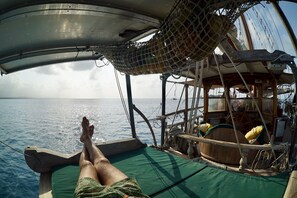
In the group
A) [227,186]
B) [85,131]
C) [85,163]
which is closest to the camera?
[227,186]

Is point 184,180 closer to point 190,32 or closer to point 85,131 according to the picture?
point 85,131

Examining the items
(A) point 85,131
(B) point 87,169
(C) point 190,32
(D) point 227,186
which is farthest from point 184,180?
(C) point 190,32

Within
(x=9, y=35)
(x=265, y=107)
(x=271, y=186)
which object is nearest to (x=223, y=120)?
(x=265, y=107)

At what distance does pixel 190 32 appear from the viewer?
2400 millimetres

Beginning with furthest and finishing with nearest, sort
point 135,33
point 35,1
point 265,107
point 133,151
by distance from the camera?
point 265,107 < point 133,151 < point 135,33 < point 35,1

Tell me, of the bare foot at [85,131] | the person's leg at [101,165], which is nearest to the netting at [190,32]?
the person's leg at [101,165]

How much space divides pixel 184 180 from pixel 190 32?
84.9 inches

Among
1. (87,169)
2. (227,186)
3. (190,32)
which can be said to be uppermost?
(190,32)

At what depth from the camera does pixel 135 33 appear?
4.14 metres

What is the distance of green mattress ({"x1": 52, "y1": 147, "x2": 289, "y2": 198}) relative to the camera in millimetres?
2947

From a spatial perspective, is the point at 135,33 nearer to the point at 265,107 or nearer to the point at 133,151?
the point at 133,151

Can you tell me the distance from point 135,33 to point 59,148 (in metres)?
13.1

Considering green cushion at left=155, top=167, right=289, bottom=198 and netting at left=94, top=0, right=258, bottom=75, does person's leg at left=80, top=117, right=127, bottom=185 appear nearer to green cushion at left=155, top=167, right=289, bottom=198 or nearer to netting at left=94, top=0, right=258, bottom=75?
green cushion at left=155, top=167, right=289, bottom=198

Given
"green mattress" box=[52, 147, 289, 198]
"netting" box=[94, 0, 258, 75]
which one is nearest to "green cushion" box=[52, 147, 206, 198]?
"green mattress" box=[52, 147, 289, 198]
